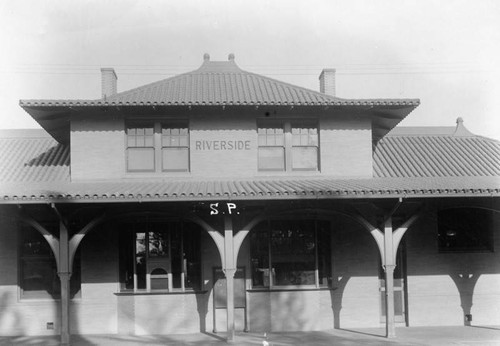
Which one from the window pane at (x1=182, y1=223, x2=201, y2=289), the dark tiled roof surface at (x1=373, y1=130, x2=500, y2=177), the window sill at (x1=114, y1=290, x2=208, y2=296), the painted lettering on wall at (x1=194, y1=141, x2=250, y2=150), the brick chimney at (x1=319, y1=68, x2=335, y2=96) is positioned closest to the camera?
the window sill at (x1=114, y1=290, x2=208, y2=296)

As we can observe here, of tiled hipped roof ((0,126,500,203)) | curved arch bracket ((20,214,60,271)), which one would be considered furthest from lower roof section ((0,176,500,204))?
curved arch bracket ((20,214,60,271))

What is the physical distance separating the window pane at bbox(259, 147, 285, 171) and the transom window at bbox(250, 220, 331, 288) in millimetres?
1563

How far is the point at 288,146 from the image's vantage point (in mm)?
13898

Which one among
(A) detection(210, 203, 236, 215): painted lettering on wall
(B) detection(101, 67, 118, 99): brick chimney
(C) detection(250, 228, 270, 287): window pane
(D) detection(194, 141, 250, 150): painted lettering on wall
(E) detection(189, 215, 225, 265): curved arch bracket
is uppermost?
(B) detection(101, 67, 118, 99): brick chimney

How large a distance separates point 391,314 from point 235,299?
399cm

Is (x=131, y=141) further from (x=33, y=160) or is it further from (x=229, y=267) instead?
(x=229, y=267)

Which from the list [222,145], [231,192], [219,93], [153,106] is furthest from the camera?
[219,93]

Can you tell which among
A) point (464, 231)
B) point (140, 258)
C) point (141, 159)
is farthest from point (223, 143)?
point (464, 231)

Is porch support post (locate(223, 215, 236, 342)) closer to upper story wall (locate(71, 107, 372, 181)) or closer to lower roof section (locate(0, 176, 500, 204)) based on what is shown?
lower roof section (locate(0, 176, 500, 204))

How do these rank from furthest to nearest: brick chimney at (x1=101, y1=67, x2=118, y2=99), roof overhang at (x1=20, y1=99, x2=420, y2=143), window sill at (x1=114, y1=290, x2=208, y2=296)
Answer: brick chimney at (x1=101, y1=67, x2=118, y2=99) < roof overhang at (x1=20, y1=99, x2=420, y2=143) < window sill at (x1=114, y1=290, x2=208, y2=296)

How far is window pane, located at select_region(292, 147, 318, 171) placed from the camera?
1395 cm

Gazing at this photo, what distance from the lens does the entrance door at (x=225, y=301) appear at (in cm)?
1281

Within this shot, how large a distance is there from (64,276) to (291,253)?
5.79 meters

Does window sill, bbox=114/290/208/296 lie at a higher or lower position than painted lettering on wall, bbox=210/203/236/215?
lower
